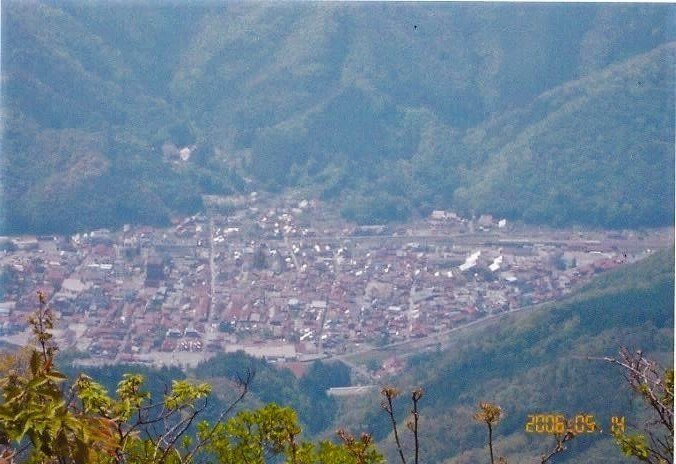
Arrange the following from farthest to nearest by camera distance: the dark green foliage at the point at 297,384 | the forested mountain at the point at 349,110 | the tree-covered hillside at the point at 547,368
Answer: the forested mountain at the point at 349,110
the dark green foliage at the point at 297,384
the tree-covered hillside at the point at 547,368

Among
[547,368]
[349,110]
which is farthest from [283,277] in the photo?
[547,368]

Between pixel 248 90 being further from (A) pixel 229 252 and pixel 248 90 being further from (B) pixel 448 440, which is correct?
(B) pixel 448 440

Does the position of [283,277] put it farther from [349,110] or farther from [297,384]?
[349,110]

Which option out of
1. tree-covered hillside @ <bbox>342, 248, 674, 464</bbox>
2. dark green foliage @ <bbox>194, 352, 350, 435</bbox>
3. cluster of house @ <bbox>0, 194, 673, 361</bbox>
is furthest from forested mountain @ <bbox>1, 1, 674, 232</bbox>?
dark green foliage @ <bbox>194, 352, 350, 435</bbox>

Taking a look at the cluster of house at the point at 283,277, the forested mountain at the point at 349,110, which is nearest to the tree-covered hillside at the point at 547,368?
the cluster of house at the point at 283,277

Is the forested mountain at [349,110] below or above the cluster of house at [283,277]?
above

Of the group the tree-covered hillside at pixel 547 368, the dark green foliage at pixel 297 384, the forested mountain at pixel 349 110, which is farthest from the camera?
the forested mountain at pixel 349 110

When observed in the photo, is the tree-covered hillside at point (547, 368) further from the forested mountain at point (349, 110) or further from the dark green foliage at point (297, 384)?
the forested mountain at point (349, 110)
